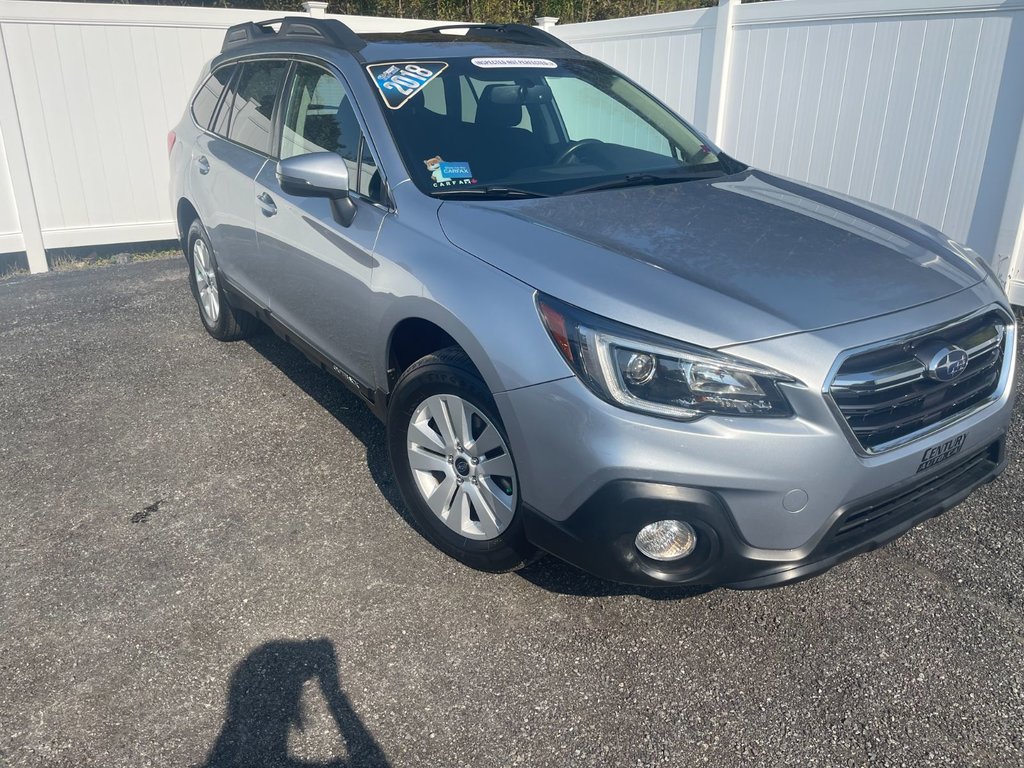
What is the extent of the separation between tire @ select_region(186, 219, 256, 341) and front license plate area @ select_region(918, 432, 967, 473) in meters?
4.06

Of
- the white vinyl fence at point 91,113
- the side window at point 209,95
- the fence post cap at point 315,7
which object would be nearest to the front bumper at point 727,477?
the side window at point 209,95

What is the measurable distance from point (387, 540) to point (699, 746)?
1.49 m

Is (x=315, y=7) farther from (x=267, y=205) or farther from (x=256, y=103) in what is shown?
(x=267, y=205)

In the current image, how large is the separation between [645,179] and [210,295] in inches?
127

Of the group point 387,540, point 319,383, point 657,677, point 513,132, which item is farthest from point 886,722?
point 319,383

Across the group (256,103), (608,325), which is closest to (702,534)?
(608,325)

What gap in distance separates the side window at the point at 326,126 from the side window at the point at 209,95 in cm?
124

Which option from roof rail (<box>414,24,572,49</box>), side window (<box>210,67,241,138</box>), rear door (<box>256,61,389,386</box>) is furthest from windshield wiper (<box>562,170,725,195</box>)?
side window (<box>210,67,241,138</box>)

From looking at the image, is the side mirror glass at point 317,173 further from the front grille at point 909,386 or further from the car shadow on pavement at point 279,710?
the front grille at point 909,386

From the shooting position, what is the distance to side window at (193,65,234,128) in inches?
204

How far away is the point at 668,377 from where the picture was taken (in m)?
2.39

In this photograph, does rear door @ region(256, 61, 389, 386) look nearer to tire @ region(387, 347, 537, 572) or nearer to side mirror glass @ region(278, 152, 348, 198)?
side mirror glass @ region(278, 152, 348, 198)

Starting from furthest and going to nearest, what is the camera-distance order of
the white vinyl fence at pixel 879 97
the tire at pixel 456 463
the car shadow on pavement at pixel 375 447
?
the white vinyl fence at pixel 879 97 → the car shadow on pavement at pixel 375 447 → the tire at pixel 456 463

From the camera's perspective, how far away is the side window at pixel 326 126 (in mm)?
3492
